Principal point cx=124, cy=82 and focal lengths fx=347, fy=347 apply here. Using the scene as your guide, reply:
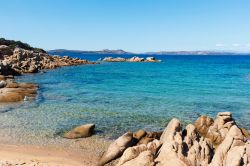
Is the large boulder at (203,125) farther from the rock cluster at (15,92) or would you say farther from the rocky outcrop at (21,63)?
the rocky outcrop at (21,63)

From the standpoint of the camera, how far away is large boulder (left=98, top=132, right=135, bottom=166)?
2128cm

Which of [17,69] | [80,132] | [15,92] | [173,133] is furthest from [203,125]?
[17,69]

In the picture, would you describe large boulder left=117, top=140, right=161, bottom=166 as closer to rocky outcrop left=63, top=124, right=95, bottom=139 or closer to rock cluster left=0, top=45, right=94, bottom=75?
rocky outcrop left=63, top=124, right=95, bottom=139

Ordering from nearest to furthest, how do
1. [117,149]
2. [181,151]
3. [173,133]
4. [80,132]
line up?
[181,151]
[173,133]
[117,149]
[80,132]

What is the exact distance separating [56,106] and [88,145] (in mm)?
15130

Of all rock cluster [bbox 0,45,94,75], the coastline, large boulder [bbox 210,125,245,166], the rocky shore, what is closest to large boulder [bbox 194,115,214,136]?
large boulder [bbox 210,125,245,166]

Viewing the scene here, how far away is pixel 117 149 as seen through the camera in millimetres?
21812

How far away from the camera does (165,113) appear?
35875mm

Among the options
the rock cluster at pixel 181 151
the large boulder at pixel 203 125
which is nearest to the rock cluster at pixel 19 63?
the large boulder at pixel 203 125

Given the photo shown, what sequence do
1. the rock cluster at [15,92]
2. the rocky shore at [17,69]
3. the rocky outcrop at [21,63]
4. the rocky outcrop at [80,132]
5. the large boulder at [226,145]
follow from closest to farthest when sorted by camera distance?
the large boulder at [226,145] < the rocky outcrop at [80,132] < the rock cluster at [15,92] < the rocky shore at [17,69] < the rocky outcrop at [21,63]

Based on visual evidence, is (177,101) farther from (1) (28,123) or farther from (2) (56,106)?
(1) (28,123)

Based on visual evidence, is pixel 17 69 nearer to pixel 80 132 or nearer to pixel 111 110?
pixel 111 110

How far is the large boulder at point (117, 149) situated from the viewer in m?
21.3

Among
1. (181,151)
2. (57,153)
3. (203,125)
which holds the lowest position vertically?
(57,153)
